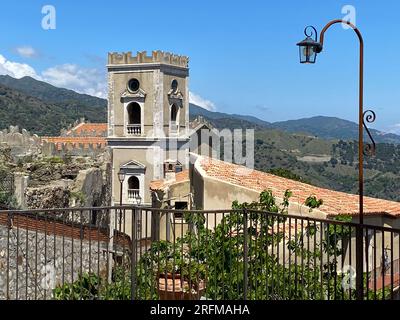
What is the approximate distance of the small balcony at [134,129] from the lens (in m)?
38.3

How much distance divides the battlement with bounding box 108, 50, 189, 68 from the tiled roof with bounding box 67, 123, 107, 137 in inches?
244

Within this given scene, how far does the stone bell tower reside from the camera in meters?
37.7

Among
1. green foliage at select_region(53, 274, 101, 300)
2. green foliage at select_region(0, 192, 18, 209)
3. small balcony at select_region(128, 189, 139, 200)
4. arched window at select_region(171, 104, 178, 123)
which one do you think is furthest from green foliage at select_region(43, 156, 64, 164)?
green foliage at select_region(53, 274, 101, 300)

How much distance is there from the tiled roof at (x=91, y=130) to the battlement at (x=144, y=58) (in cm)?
620

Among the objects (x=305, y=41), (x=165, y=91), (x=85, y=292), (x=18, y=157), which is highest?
(x=165, y=91)

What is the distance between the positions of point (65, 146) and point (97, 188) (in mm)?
4923

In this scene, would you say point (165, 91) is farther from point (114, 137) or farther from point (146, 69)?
point (114, 137)

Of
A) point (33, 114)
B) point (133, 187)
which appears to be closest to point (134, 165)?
point (133, 187)

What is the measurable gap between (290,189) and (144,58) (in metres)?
24.0

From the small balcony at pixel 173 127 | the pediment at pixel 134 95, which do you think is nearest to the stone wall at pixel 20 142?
the pediment at pixel 134 95
